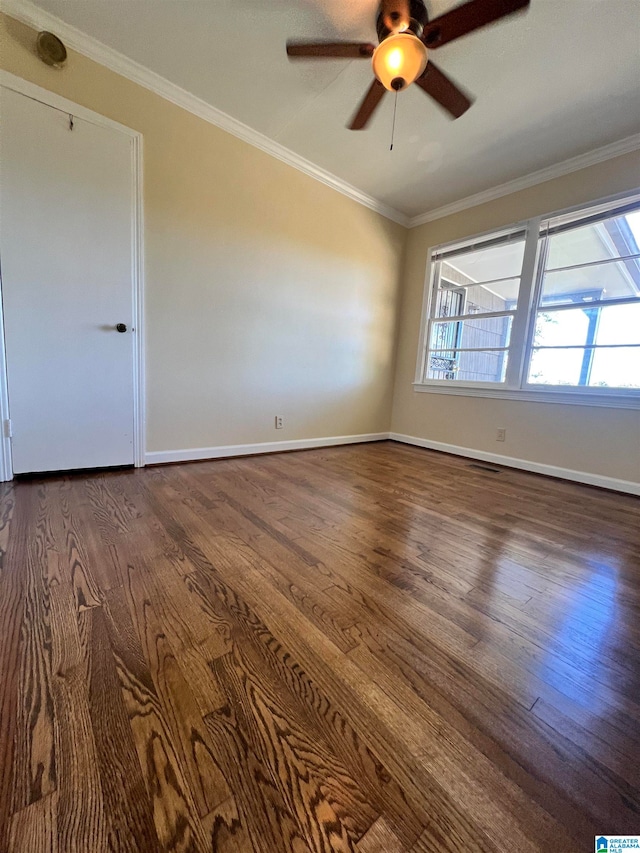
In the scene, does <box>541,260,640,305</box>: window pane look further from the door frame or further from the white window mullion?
the door frame

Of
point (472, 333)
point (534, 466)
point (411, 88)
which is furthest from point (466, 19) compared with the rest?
point (534, 466)

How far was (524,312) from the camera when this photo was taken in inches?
118

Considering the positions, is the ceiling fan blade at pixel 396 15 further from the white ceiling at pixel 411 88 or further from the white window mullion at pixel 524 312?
the white window mullion at pixel 524 312

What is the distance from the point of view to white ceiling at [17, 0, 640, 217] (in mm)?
1688

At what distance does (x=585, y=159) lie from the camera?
2.58 m

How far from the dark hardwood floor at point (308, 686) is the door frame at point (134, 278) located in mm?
698

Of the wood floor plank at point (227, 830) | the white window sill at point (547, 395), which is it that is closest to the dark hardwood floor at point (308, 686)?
the wood floor plank at point (227, 830)

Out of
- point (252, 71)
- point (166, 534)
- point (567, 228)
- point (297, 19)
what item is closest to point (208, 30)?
point (252, 71)

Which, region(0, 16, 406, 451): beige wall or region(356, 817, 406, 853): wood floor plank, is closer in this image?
region(356, 817, 406, 853): wood floor plank

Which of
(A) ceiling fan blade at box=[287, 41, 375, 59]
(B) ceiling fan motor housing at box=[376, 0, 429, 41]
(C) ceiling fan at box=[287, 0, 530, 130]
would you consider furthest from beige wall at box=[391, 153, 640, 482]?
(A) ceiling fan blade at box=[287, 41, 375, 59]

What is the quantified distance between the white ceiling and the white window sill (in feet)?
6.35

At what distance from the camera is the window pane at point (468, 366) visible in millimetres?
3242

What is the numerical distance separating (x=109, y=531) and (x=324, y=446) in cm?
233

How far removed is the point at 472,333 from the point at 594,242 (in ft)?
3.78
